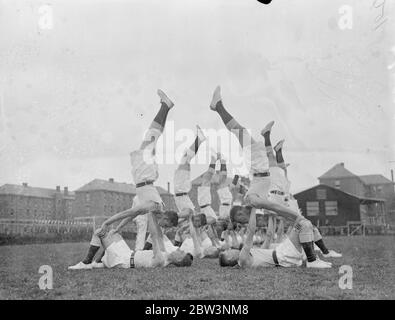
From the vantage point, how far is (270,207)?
5.20m

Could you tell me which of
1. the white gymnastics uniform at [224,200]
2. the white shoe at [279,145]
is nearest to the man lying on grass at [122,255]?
the white shoe at [279,145]

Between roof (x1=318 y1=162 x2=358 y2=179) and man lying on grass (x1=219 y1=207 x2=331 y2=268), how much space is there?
1284 millimetres

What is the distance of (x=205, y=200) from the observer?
26.1 feet

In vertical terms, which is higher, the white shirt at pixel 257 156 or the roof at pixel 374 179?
the white shirt at pixel 257 156

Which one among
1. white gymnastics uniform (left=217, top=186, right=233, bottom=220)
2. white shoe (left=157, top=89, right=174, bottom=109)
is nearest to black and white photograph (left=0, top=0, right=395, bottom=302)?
white shoe (left=157, top=89, right=174, bottom=109)

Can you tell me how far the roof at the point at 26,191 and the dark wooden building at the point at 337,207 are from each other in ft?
12.3

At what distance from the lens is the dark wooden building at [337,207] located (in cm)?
734

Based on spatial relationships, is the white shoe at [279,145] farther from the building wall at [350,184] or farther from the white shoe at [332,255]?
the white shoe at [332,255]

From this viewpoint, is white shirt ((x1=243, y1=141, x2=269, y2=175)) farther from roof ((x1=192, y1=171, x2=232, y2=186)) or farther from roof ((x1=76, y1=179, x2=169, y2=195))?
roof ((x1=192, y1=171, x2=232, y2=186))

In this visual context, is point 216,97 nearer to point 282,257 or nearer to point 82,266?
point 282,257

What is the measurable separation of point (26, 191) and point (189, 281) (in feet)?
7.15
